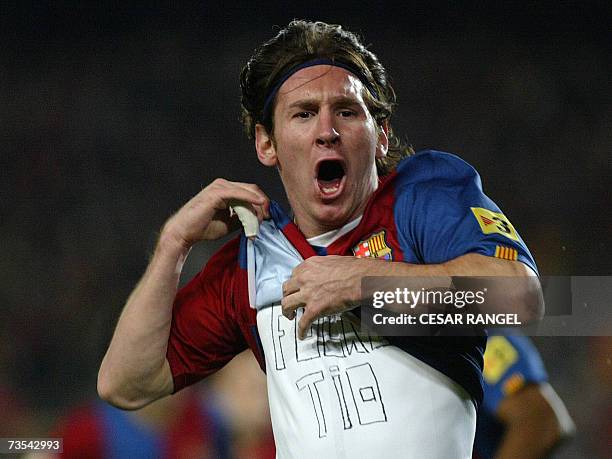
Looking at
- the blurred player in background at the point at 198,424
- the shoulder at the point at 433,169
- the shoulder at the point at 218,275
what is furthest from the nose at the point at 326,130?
the blurred player in background at the point at 198,424

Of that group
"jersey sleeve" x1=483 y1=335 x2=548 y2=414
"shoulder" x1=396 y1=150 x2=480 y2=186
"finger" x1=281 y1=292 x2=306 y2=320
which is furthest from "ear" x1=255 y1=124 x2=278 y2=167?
"jersey sleeve" x1=483 y1=335 x2=548 y2=414

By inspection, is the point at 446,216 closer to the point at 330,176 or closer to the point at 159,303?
the point at 330,176

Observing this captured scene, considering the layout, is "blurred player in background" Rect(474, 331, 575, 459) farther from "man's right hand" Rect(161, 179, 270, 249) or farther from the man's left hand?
"man's right hand" Rect(161, 179, 270, 249)

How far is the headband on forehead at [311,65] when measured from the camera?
3.95ft

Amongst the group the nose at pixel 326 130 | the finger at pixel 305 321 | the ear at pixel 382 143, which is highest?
the ear at pixel 382 143

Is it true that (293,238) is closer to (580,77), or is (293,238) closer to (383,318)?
(383,318)

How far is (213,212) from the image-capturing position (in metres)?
1.17

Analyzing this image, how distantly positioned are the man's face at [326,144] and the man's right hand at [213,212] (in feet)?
0.25

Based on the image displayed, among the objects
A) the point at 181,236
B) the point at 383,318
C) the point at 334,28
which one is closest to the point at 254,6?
the point at 334,28

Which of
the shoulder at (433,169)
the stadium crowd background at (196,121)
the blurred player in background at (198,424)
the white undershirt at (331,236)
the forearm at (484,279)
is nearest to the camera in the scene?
the forearm at (484,279)

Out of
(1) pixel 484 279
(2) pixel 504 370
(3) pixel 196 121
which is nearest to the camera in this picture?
(1) pixel 484 279

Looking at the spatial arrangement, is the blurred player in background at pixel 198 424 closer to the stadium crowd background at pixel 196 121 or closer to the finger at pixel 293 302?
the stadium crowd background at pixel 196 121

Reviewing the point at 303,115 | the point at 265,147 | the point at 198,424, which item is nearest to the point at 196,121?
the point at 198,424

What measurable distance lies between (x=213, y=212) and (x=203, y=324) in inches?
7.2
